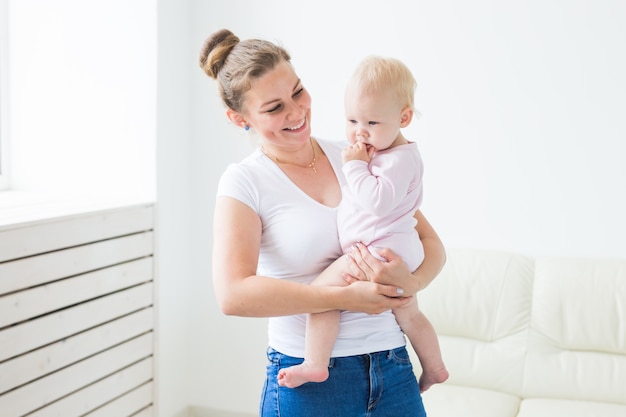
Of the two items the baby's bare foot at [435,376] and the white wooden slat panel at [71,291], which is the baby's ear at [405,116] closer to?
the baby's bare foot at [435,376]

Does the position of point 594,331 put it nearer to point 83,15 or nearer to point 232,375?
point 232,375

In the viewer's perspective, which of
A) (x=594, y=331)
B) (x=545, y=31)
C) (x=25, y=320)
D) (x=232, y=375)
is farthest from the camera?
(x=232, y=375)

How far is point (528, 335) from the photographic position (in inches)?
118

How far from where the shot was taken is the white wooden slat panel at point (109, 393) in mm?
2660

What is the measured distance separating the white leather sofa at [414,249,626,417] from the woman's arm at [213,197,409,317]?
1440 mm

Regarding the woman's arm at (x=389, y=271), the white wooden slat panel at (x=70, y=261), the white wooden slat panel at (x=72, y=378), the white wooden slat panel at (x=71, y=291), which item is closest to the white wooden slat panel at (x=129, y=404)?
the white wooden slat panel at (x=72, y=378)

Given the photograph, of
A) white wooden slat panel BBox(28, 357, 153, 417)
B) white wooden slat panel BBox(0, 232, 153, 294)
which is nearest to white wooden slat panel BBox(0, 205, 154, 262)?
white wooden slat panel BBox(0, 232, 153, 294)

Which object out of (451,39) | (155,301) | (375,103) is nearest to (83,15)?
(155,301)

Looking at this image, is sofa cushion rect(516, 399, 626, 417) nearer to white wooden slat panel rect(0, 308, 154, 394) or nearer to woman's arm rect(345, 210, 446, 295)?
white wooden slat panel rect(0, 308, 154, 394)

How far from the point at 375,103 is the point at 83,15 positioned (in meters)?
1.99

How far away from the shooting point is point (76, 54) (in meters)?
3.23

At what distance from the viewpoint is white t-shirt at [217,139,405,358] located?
1541mm

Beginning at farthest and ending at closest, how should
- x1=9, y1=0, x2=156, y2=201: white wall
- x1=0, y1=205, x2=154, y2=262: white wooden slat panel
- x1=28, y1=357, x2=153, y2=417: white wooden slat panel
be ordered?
1. x1=9, y1=0, x2=156, y2=201: white wall
2. x1=28, y1=357, x2=153, y2=417: white wooden slat panel
3. x1=0, y1=205, x2=154, y2=262: white wooden slat panel

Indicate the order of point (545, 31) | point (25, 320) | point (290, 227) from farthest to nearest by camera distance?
point (545, 31), point (25, 320), point (290, 227)
